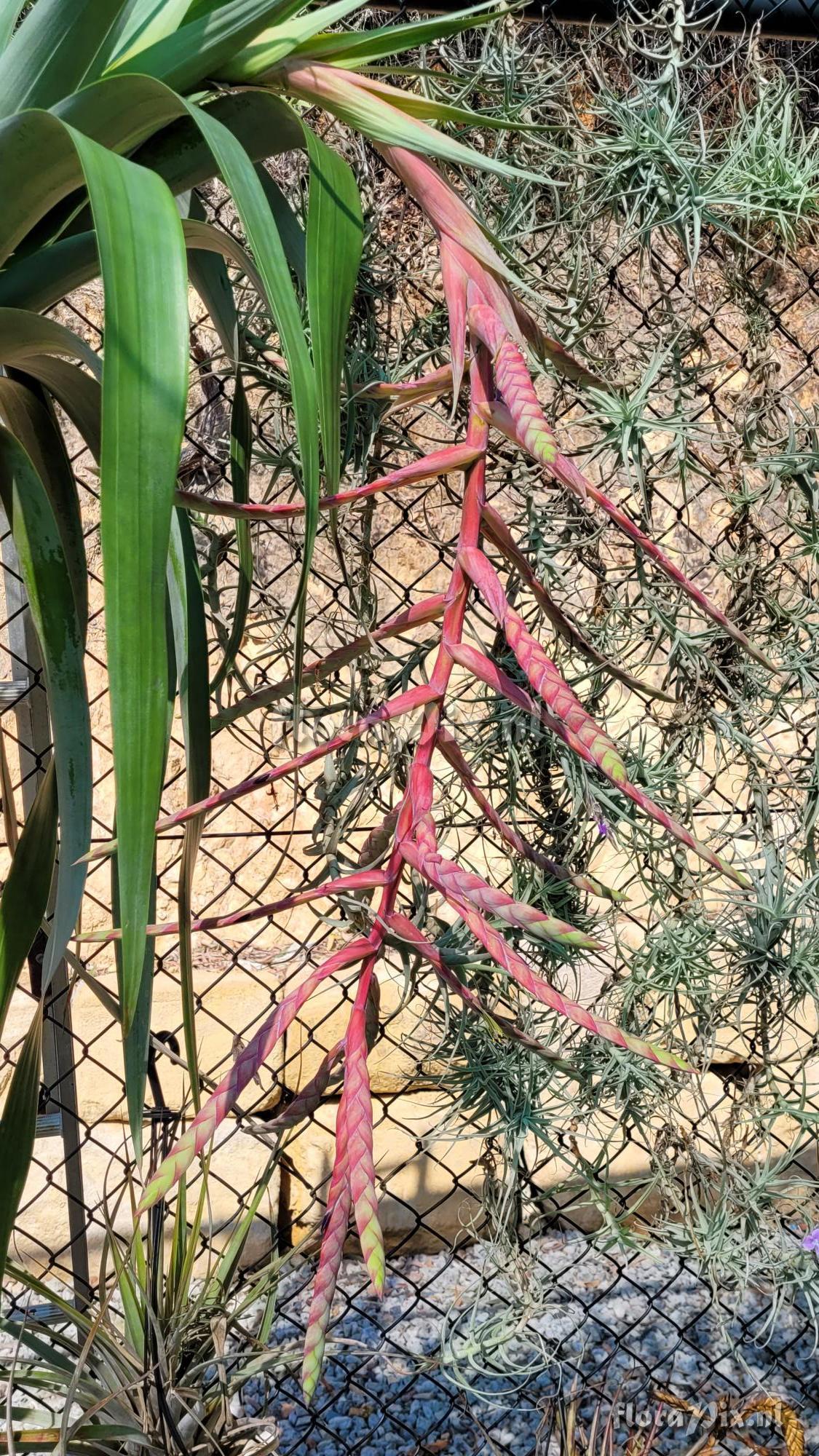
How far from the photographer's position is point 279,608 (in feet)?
4.28

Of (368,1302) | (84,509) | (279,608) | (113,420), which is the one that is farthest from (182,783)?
(113,420)

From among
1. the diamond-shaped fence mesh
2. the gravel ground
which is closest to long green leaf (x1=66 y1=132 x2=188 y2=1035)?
the diamond-shaped fence mesh

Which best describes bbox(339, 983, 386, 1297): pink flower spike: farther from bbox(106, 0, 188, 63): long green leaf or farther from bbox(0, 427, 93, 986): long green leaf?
bbox(106, 0, 188, 63): long green leaf

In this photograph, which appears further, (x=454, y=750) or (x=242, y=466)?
(x=242, y=466)

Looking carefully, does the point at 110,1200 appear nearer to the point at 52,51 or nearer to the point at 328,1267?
the point at 328,1267

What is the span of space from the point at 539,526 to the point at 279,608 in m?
0.32

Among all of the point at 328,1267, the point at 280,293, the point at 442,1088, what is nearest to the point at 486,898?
the point at 328,1267

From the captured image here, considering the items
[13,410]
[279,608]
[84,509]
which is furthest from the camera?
[84,509]

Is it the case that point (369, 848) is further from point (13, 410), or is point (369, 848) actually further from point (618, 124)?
point (618, 124)

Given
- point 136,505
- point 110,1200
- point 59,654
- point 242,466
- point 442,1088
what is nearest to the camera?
point 136,505

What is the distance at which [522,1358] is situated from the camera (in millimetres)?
1618

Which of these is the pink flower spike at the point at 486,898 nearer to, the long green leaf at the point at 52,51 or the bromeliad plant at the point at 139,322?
the bromeliad plant at the point at 139,322

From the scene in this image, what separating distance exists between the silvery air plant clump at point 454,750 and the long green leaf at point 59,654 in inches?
2.9

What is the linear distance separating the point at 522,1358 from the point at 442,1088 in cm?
64
